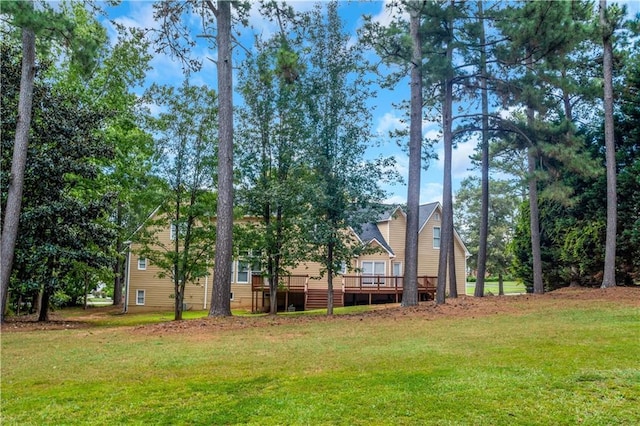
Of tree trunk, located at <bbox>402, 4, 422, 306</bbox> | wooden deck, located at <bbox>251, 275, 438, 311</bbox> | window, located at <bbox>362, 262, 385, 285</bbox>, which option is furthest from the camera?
window, located at <bbox>362, 262, 385, 285</bbox>

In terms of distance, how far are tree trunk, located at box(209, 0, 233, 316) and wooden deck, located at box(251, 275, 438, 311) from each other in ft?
34.7

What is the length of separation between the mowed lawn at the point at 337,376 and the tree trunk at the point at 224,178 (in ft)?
8.13

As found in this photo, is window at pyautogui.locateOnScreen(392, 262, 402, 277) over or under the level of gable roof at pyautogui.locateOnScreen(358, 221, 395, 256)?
under

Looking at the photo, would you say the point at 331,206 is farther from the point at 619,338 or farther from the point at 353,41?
the point at 619,338

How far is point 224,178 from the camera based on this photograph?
449 inches

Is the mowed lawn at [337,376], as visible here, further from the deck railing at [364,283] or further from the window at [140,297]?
the window at [140,297]

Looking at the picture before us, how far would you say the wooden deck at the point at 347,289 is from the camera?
73.4ft

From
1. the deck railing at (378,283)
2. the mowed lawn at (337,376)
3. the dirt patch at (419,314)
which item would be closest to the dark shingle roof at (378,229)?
the deck railing at (378,283)

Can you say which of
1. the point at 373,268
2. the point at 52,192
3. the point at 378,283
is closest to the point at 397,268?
the point at 373,268

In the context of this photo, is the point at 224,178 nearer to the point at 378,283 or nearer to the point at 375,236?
the point at 378,283

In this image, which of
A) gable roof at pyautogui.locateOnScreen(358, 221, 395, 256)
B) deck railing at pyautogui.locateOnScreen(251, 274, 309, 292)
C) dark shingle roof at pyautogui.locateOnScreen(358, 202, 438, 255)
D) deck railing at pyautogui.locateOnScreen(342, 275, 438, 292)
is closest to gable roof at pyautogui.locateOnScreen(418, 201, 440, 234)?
dark shingle roof at pyautogui.locateOnScreen(358, 202, 438, 255)

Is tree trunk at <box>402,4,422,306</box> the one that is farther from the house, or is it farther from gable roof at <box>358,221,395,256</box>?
gable roof at <box>358,221,395,256</box>

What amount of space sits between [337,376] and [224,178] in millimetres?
7433

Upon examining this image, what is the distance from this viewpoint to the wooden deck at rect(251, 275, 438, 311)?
22.4 m
